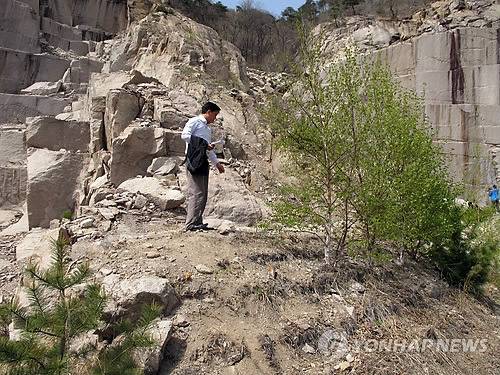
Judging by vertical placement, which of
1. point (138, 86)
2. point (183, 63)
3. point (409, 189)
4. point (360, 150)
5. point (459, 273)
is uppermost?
point (183, 63)

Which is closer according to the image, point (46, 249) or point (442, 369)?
point (442, 369)

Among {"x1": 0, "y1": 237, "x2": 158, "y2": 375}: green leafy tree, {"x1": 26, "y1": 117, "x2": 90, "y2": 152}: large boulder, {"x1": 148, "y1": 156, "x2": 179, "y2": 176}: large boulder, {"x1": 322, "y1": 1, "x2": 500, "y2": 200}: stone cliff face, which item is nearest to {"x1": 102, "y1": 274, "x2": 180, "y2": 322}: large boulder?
{"x1": 0, "y1": 237, "x2": 158, "y2": 375}: green leafy tree

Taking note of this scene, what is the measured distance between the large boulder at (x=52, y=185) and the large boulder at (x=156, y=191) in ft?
7.56

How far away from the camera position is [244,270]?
3.75 m

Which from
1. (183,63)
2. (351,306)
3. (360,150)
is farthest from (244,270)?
(183,63)

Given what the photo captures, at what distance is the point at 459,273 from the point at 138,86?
696 cm

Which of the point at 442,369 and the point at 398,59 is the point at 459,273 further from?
the point at 398,59

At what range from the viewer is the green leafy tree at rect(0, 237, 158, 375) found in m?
2.07

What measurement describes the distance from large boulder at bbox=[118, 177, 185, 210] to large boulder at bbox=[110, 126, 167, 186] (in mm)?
871

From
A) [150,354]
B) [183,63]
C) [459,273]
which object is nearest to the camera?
[150,354]

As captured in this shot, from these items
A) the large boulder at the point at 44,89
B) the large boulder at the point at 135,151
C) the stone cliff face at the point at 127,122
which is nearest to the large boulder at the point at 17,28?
the stone cliff face at the point at 127,122

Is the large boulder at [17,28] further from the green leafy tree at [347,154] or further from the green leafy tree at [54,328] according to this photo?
the green leafy tree at [54,328]

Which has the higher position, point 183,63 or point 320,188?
point 183,63

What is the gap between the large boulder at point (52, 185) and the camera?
802 centimetres
